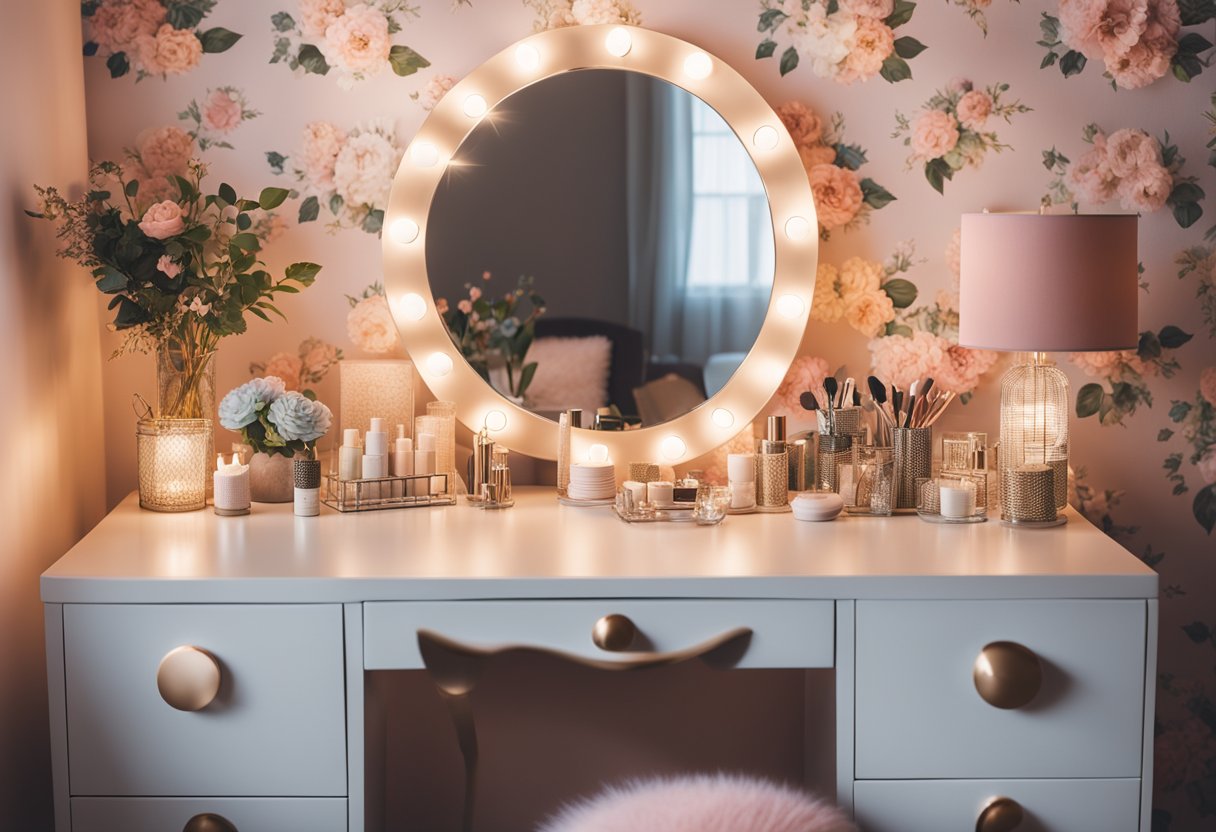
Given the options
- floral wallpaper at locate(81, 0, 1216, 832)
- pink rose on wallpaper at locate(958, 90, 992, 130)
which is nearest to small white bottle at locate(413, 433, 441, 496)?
floral wallpaper at locate(81, 0, 1216, 832)

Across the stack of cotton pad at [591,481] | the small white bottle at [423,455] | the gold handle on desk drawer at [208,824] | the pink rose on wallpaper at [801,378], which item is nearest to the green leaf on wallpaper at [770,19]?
the pink rose on wallpaper at [801,378]

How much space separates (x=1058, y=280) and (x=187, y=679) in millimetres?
1384

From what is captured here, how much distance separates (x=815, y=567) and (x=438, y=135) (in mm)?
994

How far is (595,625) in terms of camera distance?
1.60 metres

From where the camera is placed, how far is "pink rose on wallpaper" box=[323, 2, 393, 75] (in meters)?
2.07

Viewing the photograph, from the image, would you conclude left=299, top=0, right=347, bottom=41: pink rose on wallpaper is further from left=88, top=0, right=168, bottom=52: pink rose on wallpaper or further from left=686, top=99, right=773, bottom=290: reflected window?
left=686, top=99, right=773, bottom=290: reflected window

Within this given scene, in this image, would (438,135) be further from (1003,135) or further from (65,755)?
(65,755)

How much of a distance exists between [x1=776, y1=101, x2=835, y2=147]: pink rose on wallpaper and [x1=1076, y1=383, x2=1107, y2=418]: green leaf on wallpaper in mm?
670

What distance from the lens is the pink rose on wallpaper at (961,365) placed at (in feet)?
7.11

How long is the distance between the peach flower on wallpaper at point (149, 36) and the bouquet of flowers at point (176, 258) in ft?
0.54

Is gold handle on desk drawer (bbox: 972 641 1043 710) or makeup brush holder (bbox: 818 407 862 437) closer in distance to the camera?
gold handle on desk drawer (bbox: 972 641 1043 710)

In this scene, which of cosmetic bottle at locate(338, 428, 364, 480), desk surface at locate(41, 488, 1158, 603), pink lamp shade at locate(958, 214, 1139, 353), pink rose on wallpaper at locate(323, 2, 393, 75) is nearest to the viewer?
desk surface at locate(41, 488, 1158, 603)

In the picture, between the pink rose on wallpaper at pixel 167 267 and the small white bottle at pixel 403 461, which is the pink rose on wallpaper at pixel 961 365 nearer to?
the small white bottle at pixel 403 461

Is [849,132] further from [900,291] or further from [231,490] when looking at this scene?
[231,490]
